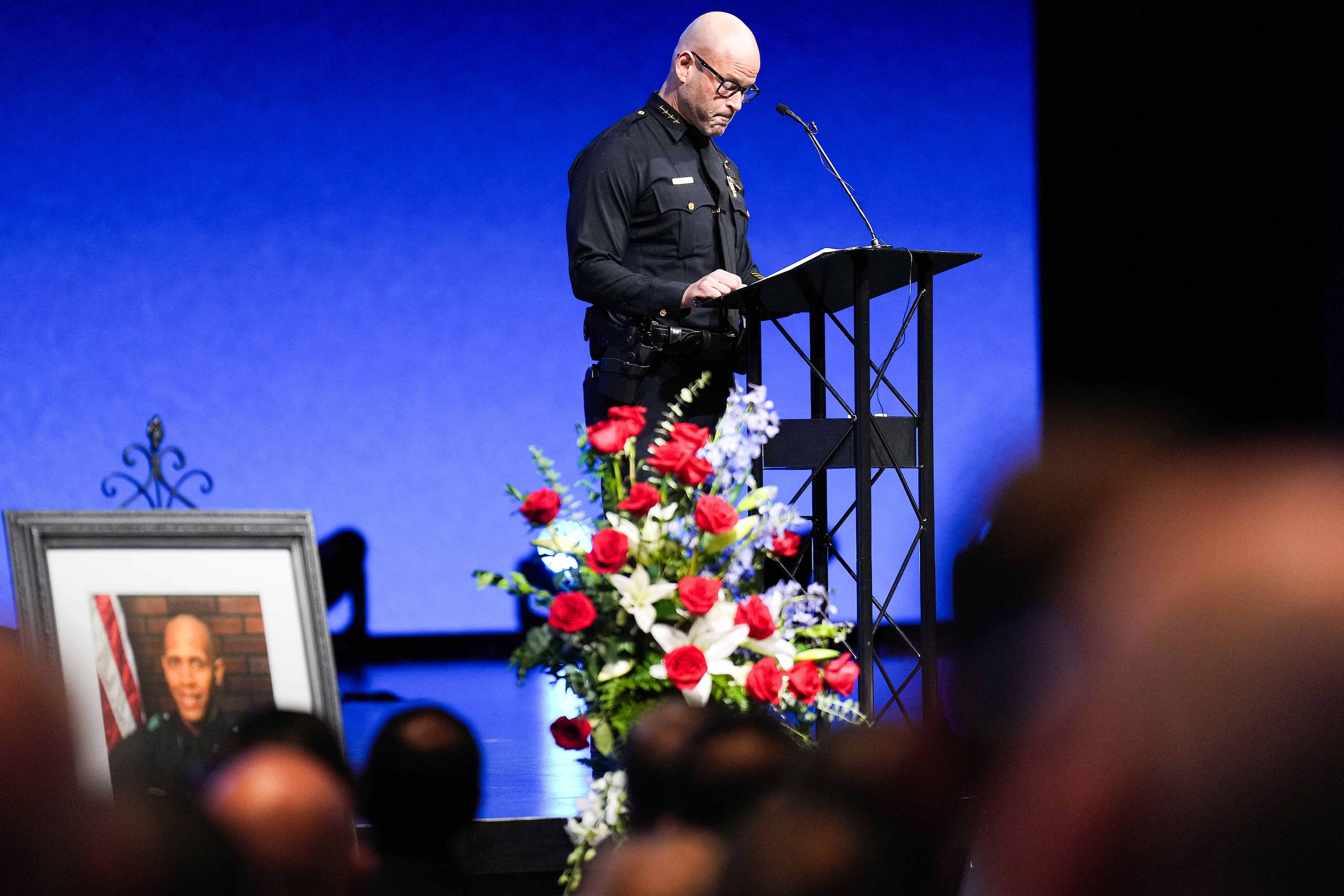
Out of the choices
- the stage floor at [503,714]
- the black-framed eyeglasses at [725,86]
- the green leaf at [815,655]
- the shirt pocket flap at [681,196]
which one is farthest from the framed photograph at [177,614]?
the black-framed eyeglasses at [725,86]

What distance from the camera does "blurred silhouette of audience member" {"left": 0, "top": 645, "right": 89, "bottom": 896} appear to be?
1.69ft

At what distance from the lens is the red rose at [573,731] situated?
1.09 m

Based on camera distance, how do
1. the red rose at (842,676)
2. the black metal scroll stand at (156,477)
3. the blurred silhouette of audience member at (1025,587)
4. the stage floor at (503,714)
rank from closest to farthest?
the blurred silhouette of audience member at (1025,587) < the red rose at (842,676) < the stage floor at (503,714) < the black metal scroll stand at (156,477)

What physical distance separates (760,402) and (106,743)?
733mm

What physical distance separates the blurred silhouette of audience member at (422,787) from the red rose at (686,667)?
0.93ft

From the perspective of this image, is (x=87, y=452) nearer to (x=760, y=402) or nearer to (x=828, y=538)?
(x=828, y=538)

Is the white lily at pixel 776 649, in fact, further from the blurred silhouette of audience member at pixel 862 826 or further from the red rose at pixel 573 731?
the blurred silhouette of audience member at pixel 862 826

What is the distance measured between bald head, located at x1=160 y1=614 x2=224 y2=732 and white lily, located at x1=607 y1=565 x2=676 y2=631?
0.38 metres

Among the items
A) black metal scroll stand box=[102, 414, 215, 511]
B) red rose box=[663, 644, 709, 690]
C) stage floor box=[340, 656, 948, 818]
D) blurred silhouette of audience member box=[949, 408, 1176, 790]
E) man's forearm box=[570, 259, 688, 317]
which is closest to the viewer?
blurred silhouette of audience member box=[949, 408, 1176, 790]

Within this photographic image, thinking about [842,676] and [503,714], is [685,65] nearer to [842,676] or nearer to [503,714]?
[842,676]

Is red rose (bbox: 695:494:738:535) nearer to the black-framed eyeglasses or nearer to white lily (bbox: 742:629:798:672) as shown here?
white lily (bbox: 742:629:798:672)

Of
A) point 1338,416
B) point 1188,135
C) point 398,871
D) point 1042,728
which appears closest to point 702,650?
point 398,871

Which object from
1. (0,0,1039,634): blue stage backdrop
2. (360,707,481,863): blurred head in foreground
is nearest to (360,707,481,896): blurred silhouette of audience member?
(360,707,481,863): blurred head in foreground

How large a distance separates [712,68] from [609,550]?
1325 mm
